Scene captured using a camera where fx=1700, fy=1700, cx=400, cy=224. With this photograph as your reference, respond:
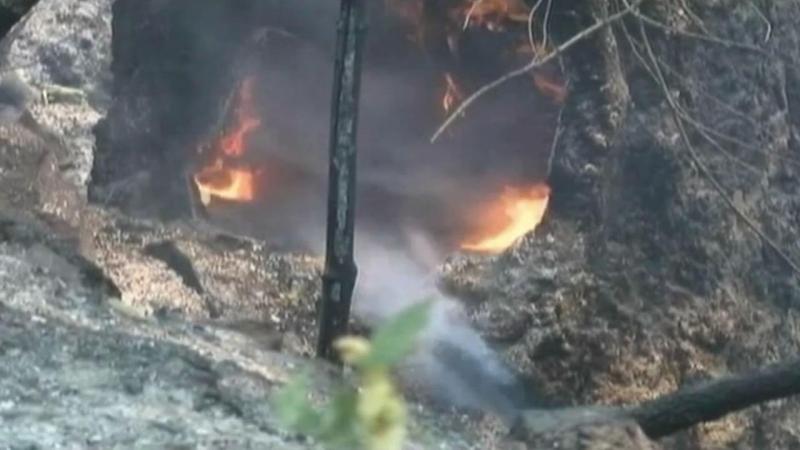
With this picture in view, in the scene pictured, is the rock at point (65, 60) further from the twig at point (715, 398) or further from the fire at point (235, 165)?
the twig at point (715, 398)

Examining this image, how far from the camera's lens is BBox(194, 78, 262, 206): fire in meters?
10.4

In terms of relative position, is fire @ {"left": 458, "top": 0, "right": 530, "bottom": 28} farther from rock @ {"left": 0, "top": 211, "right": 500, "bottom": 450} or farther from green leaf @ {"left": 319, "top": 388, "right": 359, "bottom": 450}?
green leaf @ {"left": 319, "top": 388, "right": 359, "bottom": 450}

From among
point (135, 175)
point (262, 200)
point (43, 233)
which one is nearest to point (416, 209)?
point (262, 200)

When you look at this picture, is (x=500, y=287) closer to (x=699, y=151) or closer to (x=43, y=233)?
(x=699, y=151)

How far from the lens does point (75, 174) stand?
1026 centimetres

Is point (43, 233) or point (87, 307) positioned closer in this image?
point (87, 307)

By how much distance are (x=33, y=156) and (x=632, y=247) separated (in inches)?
132

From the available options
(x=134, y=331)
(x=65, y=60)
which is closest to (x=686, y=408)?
(x=134, y=331)

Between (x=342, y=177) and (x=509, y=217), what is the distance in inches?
99.5

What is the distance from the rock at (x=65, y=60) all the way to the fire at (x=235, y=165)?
65.2 inches

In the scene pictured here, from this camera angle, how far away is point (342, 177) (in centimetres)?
730

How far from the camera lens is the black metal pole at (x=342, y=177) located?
715cm

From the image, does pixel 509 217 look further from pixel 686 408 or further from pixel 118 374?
pixel 118 374

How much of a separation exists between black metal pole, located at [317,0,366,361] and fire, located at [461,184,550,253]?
2.17 m
